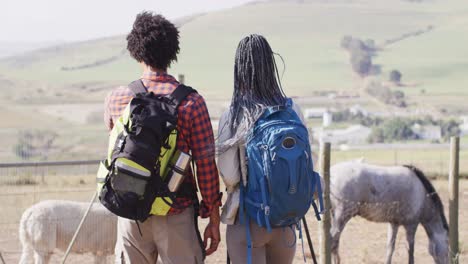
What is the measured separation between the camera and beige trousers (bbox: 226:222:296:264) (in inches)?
188

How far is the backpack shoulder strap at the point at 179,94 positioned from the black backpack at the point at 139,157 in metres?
0.04

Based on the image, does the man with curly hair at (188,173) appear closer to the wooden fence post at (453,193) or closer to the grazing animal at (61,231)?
the wooden fence post at (453,193)

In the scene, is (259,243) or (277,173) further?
(259,243)

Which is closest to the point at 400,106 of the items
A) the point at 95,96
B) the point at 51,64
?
the point at 95,96

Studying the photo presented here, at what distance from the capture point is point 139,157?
432cm

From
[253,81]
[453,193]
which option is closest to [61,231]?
[453,193]

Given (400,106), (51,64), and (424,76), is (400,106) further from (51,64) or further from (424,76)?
(51,64)

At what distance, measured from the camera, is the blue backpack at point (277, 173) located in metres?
4.61

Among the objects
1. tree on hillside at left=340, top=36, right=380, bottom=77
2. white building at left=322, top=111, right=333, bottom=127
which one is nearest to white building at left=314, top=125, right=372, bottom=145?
white building at left=322, top=111, right=333, bottom=127

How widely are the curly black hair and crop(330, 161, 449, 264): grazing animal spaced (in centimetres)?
625

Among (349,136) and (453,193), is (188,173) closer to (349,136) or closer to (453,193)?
(453,193)

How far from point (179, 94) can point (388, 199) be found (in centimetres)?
682

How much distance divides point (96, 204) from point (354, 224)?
5.25 meters

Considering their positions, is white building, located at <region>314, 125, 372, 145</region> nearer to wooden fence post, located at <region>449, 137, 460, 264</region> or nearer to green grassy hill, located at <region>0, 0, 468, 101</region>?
green grassy hill, located at <region>0, 0, 468, 101</region>
